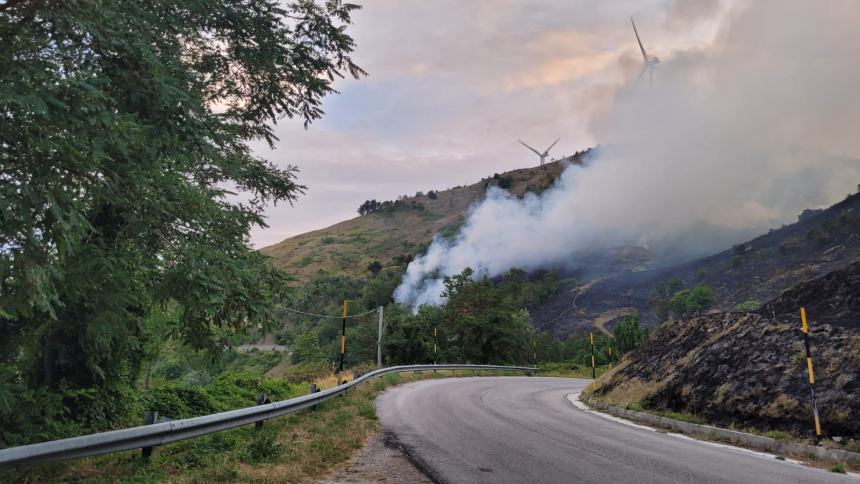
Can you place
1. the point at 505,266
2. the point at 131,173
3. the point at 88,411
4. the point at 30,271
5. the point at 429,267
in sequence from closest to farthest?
the point at 30,271, the point at 131,173, the point at 88,411, the point at 429,267, the point at 505,266

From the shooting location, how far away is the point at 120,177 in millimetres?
7141

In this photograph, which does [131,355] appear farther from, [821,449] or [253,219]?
[821,449]

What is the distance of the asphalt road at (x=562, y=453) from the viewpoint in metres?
6.40

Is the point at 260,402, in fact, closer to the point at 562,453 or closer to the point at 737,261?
the point at 562,453

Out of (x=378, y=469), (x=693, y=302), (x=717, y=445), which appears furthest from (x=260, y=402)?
(x=693, y=302)

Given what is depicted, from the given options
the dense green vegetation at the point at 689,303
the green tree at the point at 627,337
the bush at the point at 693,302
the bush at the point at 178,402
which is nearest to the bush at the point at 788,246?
the dense green vegetation at the point at 689,303

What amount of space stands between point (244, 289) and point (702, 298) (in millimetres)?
109172

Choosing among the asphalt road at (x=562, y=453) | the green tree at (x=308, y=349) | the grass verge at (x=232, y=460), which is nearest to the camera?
the grass verge at (x=232, y=460)

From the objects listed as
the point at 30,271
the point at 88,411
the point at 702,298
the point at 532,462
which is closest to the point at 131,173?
the point at 30,271

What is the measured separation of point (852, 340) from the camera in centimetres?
988

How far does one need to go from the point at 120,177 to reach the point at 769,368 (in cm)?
1216

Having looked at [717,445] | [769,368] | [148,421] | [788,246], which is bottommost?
[717,445]

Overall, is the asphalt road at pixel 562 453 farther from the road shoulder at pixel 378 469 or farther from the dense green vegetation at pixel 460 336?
Result: the dense green vegetation at pixel 460 336

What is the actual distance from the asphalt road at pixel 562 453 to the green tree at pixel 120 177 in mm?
3827
